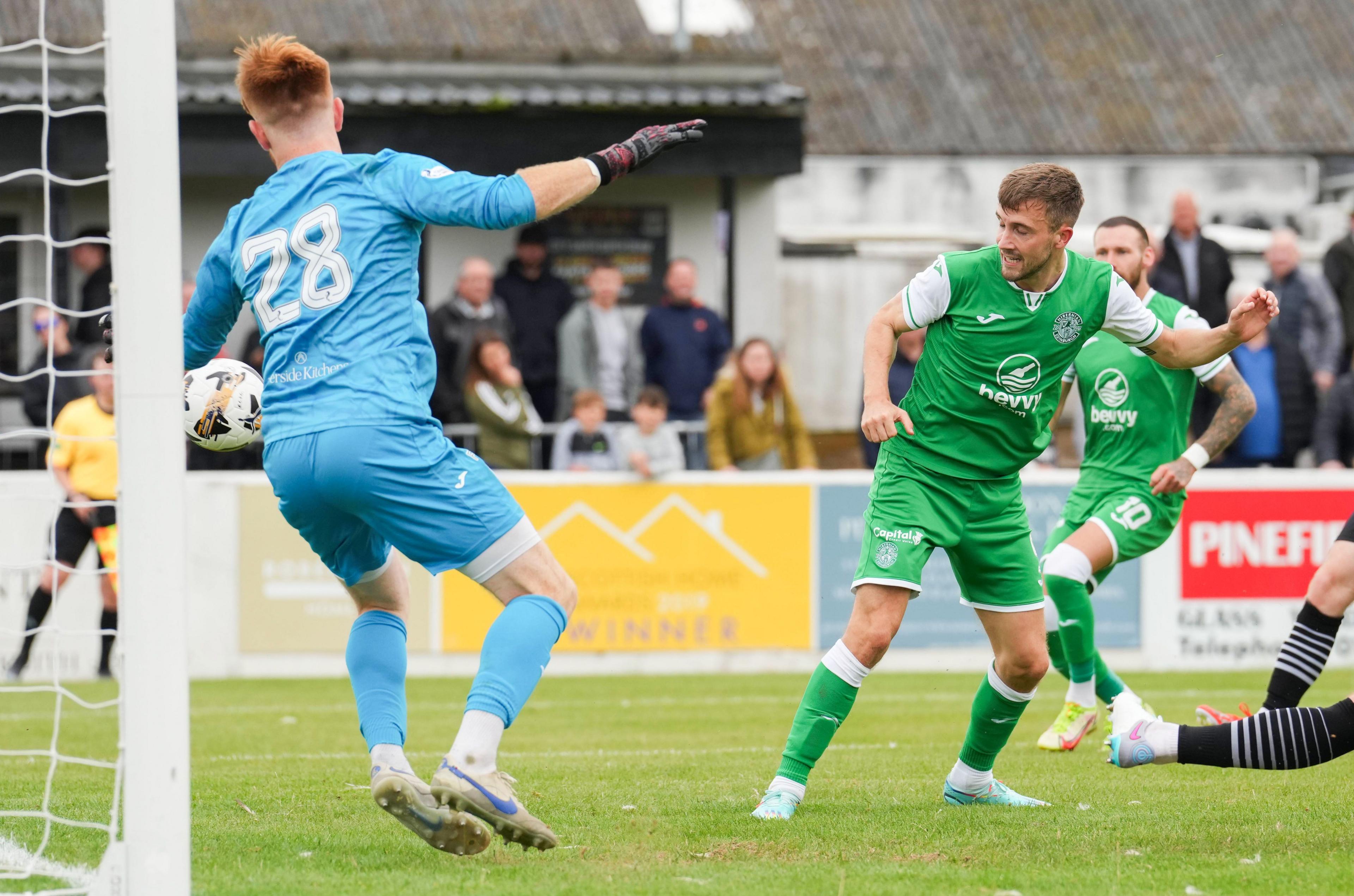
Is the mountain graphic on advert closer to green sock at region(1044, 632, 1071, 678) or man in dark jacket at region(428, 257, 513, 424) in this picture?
man in dark jacket at region(428, 257, 513, 424)

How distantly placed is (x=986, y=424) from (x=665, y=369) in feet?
28.4

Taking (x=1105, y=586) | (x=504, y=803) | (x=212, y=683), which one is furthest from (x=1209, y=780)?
(x=212, y=683)

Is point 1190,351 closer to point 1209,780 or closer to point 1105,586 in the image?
point 1209,780

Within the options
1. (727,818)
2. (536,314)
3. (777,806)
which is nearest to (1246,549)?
(536,314)

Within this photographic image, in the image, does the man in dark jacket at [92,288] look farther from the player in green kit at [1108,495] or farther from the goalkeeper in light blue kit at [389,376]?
the goalkeeper in light blue kit at [389,376]

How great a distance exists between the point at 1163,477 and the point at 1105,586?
5.83 m

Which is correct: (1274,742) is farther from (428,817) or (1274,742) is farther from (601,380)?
(601,380)

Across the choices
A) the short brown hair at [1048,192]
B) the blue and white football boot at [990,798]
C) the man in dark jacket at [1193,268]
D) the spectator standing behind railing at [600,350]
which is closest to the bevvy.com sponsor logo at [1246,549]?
the man in dark jacket at [1193,268]

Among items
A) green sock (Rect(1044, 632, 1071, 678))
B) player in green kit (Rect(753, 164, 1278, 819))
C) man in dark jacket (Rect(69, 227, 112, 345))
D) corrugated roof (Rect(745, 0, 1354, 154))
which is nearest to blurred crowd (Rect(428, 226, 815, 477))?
man in dark jacket (Rect(69, 227, 112, 345))

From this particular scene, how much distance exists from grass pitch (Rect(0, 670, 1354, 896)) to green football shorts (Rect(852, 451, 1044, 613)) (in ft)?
2.54

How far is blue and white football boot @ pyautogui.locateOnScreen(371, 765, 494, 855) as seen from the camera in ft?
14.4

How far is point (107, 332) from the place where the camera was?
16.4 ft

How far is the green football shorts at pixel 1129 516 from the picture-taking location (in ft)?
25.6

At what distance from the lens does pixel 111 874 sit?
13.0 ft
